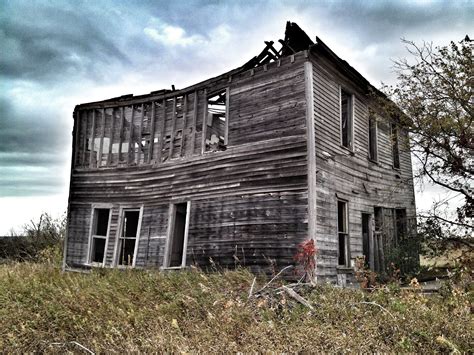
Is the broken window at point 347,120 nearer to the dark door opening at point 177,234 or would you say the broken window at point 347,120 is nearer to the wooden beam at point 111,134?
the dark door opening at point 177,234

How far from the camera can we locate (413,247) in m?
12.7

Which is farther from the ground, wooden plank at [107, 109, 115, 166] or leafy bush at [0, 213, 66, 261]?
wooden plank at [107, 109, 115, 166]

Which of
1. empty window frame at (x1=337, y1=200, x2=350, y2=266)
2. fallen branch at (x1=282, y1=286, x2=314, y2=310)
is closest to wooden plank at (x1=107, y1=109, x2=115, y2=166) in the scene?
empty window frame at (x1=337, y1=200, x2=350, y2=266)

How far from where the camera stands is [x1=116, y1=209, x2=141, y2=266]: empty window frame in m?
13.7

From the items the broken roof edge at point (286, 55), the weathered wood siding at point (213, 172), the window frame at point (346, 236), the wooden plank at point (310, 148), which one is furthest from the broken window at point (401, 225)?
the weathered wood siding at point (213, 172)

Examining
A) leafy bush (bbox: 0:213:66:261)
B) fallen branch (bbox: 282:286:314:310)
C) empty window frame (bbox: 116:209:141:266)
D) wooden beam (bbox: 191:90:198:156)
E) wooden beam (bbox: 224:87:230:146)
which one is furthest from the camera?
leafy bush (bbox: 0:213:66:261)

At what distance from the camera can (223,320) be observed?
5539 millimetres

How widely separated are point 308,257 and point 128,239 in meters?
8.58

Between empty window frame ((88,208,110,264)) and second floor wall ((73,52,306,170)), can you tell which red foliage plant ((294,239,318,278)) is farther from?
empty window frame ((88,208,110,264))

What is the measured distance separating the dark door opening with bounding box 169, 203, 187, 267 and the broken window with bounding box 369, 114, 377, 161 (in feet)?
22.4

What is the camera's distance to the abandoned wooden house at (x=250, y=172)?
→ 10.4 metres

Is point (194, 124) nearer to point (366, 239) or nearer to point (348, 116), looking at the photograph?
point (348, 116)

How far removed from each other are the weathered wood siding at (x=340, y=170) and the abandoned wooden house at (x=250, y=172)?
52 mm

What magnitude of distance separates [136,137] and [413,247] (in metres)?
10.4
